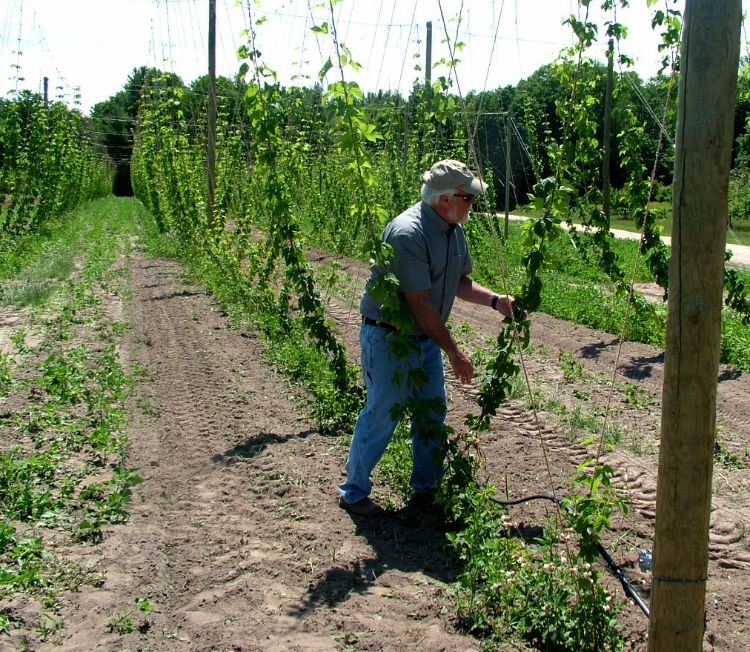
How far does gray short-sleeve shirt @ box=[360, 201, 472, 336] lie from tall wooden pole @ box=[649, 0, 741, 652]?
70.0 inches

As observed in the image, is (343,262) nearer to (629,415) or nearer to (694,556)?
(629,415)

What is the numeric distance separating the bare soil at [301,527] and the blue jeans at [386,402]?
1.02 ft

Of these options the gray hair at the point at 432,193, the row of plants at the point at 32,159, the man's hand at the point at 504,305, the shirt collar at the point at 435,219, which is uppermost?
the row of plants at the point at 32,159

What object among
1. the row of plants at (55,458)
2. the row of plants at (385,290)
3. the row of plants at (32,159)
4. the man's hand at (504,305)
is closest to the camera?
the row of plants at (385,290)

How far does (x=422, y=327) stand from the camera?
4.13 m

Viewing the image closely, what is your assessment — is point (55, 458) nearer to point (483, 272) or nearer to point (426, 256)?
point (426, 256)

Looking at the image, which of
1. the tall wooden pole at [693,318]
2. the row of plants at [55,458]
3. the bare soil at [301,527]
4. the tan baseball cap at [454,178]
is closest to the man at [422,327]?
the tan baseball cap at [454,178]

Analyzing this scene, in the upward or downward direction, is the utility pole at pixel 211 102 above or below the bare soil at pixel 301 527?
above

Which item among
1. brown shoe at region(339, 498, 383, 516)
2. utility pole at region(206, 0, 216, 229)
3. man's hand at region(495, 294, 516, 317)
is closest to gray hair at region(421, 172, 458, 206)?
man's hand at region(495, 294, 516, 317)

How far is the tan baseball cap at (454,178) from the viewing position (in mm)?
3961

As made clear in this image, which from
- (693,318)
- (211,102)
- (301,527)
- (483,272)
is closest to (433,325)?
(301,527)

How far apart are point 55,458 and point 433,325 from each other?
258cm

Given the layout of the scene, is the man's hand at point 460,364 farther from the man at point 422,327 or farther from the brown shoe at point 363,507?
the brown shoe at point 363,507

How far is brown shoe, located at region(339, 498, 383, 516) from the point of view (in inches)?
175
